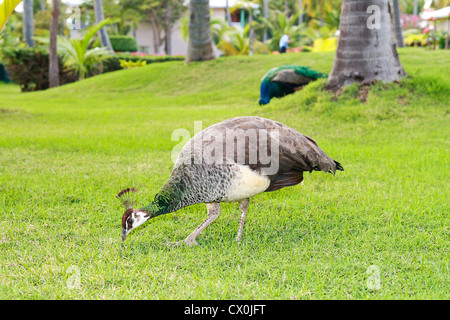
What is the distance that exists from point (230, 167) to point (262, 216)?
1.15m

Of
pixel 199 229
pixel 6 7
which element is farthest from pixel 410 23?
pixel 199 229

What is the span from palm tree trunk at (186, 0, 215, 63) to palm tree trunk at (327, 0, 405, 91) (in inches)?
283

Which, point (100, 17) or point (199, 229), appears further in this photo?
point (100, 17)

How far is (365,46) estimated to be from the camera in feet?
28.0

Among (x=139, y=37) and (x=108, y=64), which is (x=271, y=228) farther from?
(x=139, y=37)

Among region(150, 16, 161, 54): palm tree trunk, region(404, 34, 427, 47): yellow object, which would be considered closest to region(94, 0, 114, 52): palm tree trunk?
region(404, 34, 427, 47): yellow object

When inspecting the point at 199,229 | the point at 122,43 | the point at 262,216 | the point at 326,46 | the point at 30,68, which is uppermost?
the point at 122,43

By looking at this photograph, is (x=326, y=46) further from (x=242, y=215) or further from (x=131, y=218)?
(x=131, y=218)

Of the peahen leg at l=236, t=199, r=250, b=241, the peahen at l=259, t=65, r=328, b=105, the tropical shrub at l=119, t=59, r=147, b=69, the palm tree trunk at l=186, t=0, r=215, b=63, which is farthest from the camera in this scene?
the tropical shrub at l=119, t=59, r=147, b=69

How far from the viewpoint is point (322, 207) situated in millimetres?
4715

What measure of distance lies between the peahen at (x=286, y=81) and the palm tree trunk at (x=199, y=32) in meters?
5.39

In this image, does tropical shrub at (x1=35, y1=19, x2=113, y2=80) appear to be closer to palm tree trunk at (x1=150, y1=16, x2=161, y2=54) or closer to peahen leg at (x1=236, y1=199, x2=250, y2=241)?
peahen leg at (x1=236, y1=199, x2=250, y2=241)

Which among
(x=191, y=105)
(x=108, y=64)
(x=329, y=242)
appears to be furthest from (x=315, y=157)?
(x=108, y=64)

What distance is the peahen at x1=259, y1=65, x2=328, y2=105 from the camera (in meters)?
10.6
